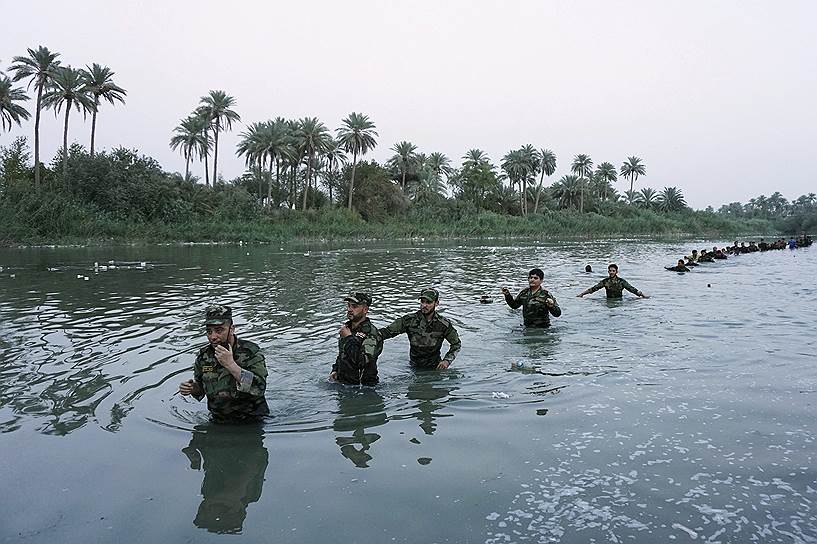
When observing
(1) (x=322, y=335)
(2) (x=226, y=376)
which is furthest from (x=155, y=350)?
(2) (x=226, y=376)

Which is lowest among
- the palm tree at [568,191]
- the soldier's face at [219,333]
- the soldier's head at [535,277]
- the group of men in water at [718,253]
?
the soldier's face at [219,333]

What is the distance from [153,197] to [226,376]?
60.2 meters

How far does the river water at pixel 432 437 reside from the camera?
17.3 ft

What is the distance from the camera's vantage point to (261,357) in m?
7.24

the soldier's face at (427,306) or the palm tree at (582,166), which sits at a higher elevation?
the palm tree at (582,166)

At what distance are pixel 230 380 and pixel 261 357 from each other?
1.42 ft

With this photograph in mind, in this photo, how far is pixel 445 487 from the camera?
232 inches

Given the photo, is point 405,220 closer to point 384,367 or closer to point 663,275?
point 663,275

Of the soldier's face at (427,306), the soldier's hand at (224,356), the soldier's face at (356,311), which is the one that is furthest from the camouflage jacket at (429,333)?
the soldier's hand at (224,356)

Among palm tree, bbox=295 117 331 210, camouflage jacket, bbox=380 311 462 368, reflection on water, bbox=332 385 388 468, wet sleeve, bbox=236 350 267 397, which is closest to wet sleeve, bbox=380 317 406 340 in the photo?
camouflage jacket, bbox=380 311 462 368

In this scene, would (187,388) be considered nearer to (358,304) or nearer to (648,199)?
(358,304)

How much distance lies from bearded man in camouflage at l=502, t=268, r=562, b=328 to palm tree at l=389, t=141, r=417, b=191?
82.4m

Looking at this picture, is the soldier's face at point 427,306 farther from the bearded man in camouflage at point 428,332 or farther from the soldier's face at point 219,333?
the soldier's face at point 219,333

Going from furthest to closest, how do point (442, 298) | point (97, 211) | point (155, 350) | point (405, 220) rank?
point (405, 220) → point (97, 211) → point (442, 298) → point (155, 350)
